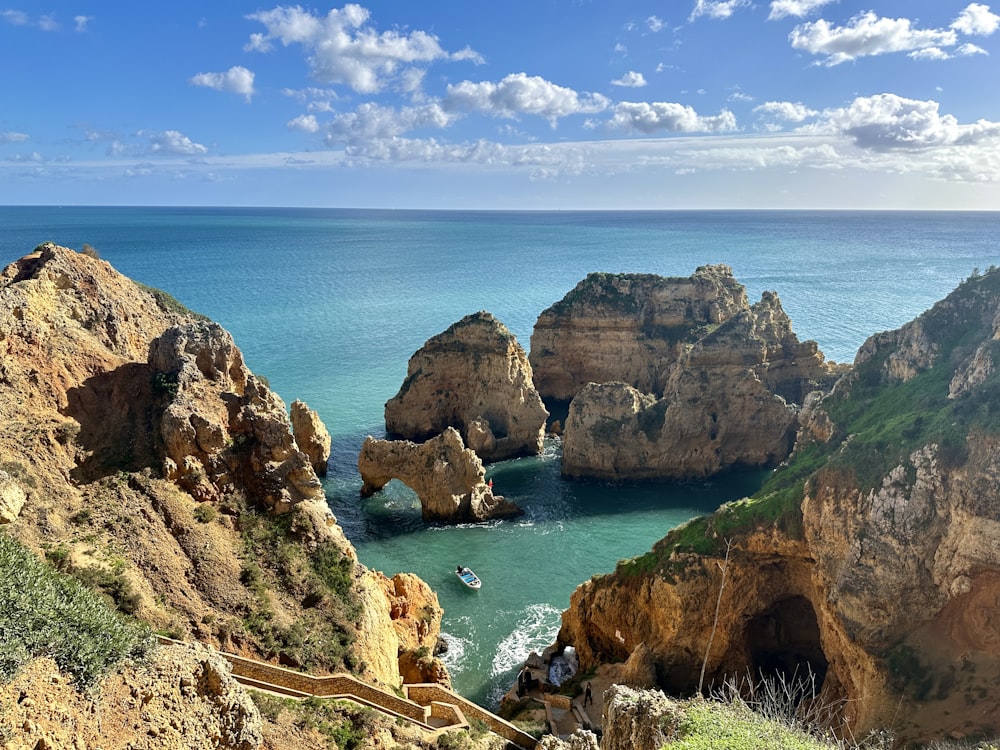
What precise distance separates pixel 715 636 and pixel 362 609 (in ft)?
40.8

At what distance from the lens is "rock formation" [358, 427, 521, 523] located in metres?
43.5

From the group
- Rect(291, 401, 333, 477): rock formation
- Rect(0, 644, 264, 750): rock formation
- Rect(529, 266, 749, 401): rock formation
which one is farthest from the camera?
Rect(529, 266, 749, 401): rock formation

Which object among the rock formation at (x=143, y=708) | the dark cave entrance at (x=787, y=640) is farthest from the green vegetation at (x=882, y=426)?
the rock formation at (x=143, y=708)

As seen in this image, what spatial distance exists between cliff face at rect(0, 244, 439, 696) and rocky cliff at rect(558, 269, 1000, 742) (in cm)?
999

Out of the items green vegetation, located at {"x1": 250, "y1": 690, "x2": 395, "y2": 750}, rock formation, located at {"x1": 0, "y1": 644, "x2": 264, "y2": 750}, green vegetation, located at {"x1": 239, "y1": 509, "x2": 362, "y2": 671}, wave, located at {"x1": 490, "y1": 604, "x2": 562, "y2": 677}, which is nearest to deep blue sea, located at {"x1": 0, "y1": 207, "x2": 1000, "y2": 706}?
wave, located at {"x1": 490, "y1": 604, "x2": 562, "y2": 677}

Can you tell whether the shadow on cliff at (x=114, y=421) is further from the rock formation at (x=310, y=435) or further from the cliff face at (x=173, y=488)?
the rock formation at (x=310, y=435)

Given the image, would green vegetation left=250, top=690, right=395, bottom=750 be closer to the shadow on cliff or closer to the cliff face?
the cliff face

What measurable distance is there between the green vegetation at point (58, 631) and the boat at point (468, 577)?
22.9 meters

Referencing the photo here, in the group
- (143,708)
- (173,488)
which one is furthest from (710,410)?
(143,708)

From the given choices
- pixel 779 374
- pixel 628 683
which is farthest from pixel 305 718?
pixel 779 374

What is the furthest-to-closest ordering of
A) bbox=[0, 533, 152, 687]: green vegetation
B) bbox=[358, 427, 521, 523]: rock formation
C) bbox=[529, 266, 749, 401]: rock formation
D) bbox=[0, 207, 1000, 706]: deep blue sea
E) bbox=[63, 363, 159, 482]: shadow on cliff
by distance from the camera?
bbox=[529, 266, 749, 401]: rock formation < bbox=[358, 427, 521, 523]: rock formation < bbox=[0, 207, 1000, 706]: deep blue sea < bbox=[63, 363, 159, 482]: shadow on cliff < bbox=[0, 533, 152, 687]: green vegetation

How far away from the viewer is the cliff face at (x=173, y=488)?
66.0 feet

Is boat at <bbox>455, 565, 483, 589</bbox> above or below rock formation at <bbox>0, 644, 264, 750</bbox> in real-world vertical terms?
below

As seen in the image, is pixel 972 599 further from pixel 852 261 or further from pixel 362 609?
pixel 852 261
